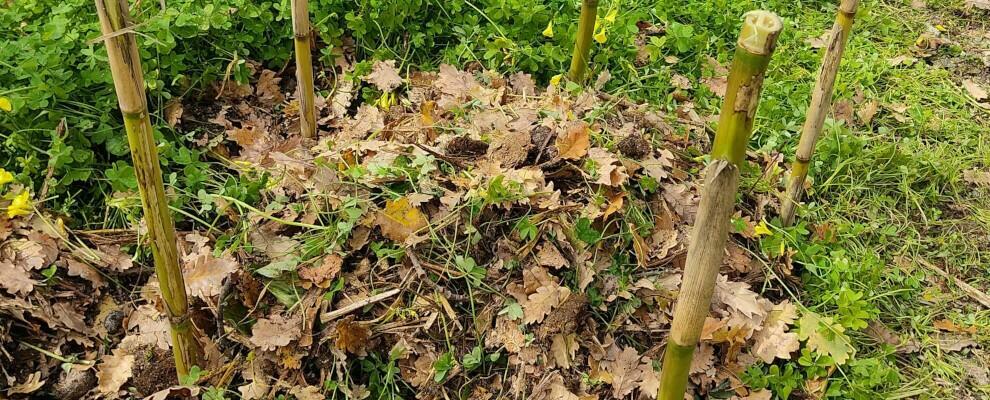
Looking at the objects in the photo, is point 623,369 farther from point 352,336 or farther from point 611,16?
point 611,16

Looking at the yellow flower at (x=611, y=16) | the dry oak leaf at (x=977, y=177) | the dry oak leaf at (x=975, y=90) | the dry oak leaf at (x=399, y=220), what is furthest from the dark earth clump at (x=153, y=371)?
the dry oak leaf at (x=975, y=90)

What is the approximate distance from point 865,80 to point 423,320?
9.17 feet

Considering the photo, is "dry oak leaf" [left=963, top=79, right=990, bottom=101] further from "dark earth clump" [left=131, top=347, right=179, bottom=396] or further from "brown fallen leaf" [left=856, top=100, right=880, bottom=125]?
"dark earth clump" [left=131, top=347, right=179, bottom=396]

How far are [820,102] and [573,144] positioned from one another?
0.89m

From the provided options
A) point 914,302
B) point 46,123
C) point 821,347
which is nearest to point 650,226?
point 821,347

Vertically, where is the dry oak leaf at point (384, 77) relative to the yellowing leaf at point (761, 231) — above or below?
above

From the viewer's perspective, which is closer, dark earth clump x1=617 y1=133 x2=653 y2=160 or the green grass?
the green grass

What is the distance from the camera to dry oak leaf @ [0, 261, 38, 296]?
240 centimetres

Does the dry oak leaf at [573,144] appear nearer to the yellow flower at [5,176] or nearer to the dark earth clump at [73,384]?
the dark earth clump at [73,384]

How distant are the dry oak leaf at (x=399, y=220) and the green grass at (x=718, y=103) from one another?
0.14m

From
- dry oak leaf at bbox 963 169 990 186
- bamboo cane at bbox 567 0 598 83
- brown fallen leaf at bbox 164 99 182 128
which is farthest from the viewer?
dry oak leaf at bbox 963 169 990 186

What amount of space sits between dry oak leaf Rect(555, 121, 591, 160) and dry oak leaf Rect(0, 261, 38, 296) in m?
1.80

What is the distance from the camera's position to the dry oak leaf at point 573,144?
2844 mm

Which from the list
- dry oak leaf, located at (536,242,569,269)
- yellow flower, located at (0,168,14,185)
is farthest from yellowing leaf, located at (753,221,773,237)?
yellow flower, located at (0,168,14,185)
